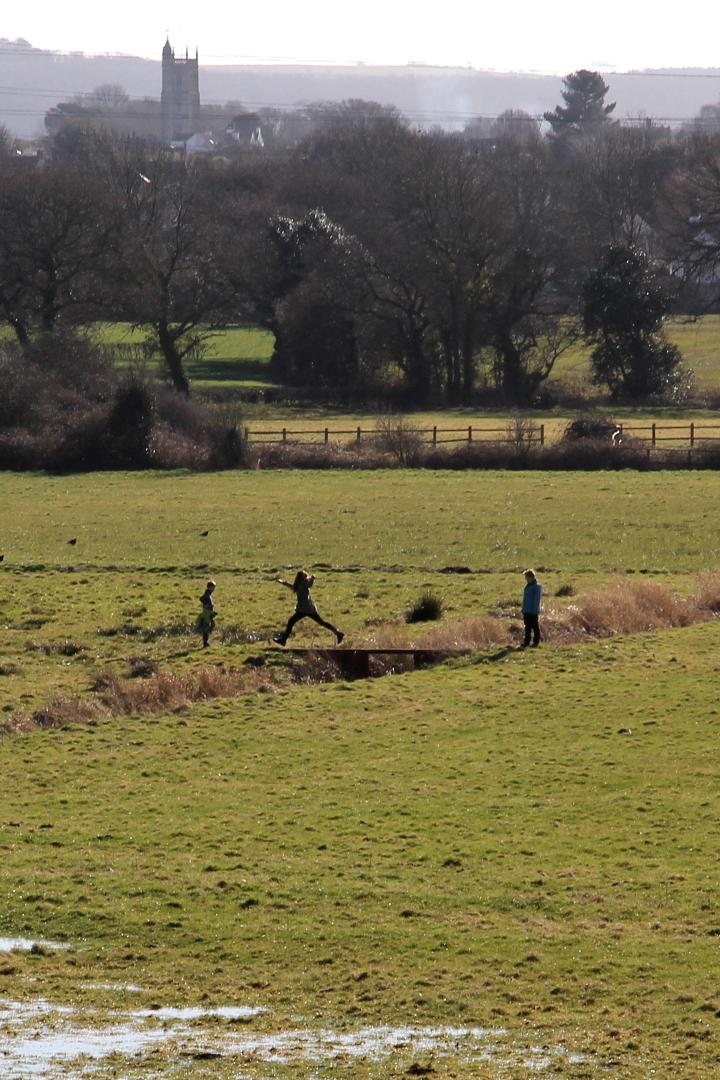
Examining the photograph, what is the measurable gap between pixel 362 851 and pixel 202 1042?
5.38m

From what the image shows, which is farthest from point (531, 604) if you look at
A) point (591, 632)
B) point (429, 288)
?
point (429, 288)

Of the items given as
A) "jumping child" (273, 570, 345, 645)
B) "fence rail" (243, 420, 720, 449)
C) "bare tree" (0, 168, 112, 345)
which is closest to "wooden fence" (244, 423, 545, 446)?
"fence rail" (243, 420, 720, 449)

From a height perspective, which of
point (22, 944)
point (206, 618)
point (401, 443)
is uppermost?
point (401, 443)

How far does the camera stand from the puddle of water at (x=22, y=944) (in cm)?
1614

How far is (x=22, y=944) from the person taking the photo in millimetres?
16297

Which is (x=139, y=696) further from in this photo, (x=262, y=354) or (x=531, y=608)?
(x=262, y=354)

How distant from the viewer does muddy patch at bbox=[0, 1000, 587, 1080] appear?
516 inches

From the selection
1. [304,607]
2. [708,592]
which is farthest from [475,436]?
[304,607]

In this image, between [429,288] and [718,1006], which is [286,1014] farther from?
[429,288]

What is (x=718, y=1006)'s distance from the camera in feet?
46.5

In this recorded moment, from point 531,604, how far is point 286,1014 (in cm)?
1481

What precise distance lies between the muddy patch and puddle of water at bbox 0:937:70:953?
5.41 ft

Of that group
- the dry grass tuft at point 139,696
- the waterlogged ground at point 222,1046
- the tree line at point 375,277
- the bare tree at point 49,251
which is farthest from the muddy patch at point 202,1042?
the bare tree at point 49,251

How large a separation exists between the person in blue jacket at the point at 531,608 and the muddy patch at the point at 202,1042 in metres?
14.5
